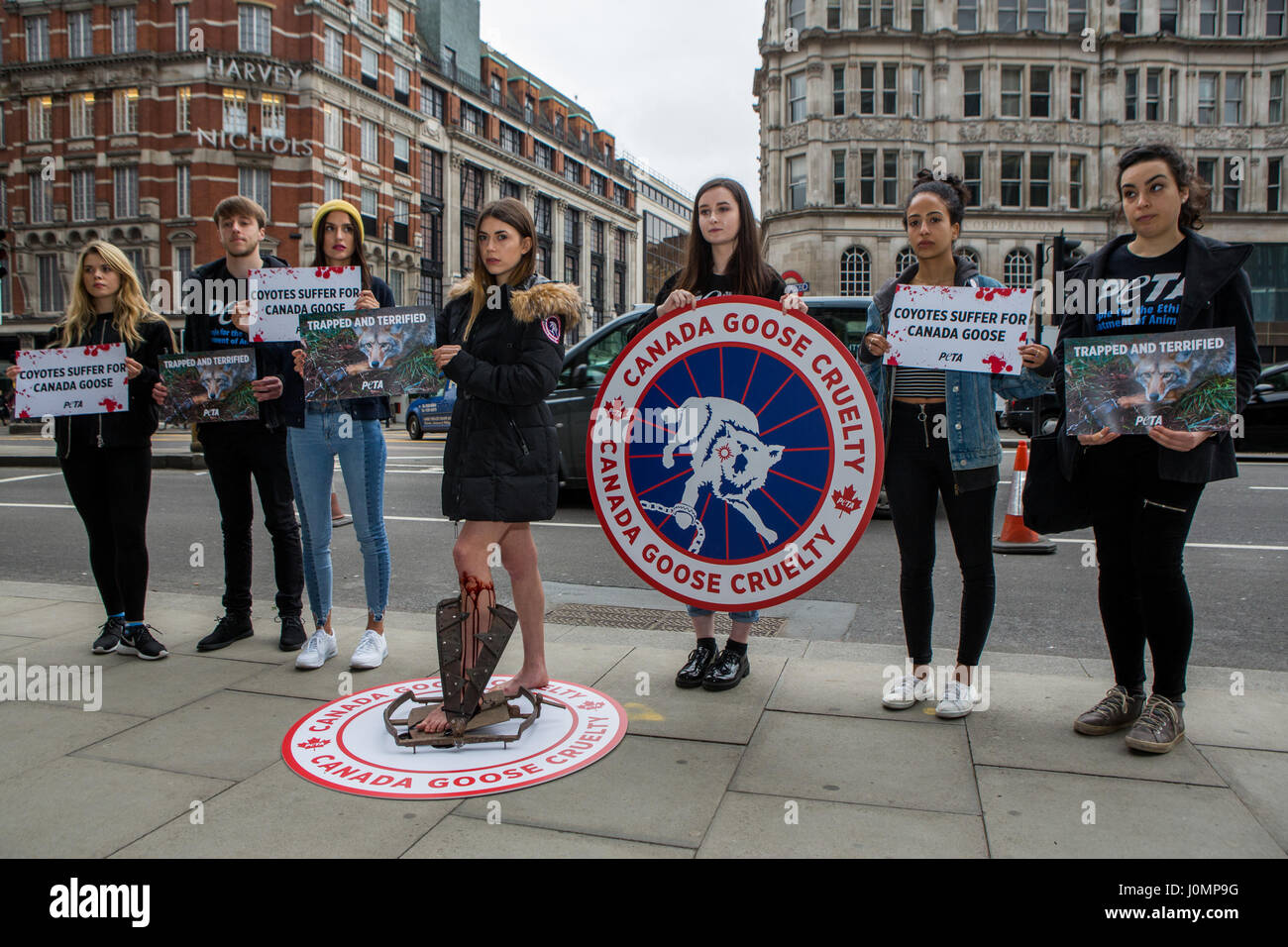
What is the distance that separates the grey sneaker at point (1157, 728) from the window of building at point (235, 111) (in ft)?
151

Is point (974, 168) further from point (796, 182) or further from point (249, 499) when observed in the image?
point (249, 499)

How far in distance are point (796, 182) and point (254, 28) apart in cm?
2516

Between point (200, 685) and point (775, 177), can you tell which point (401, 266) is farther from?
point (200, 685)

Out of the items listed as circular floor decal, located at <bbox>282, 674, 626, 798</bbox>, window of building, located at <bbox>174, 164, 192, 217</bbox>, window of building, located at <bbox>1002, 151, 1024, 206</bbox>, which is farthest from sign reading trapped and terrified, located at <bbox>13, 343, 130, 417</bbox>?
window of building, located at <bbox>1002, 151, 1024, 206</bbox>

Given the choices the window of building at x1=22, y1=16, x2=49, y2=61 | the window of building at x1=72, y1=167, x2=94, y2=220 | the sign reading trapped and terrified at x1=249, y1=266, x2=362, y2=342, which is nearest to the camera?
the sign reading trapped and terrified at x1=249, y1=266, x2=362, y2=342

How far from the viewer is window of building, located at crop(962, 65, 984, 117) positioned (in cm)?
4088

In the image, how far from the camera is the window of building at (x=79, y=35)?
42688 mm

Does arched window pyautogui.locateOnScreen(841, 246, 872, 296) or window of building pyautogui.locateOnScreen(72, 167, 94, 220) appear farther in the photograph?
window of building pyautogui.locateOnScreen(72, 167, 94, 220)

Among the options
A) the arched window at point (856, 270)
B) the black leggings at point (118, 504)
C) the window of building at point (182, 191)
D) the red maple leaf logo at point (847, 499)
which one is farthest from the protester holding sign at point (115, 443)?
the window of building at point (182, 191)

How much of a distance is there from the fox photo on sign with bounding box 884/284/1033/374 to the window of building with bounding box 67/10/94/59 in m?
50.8

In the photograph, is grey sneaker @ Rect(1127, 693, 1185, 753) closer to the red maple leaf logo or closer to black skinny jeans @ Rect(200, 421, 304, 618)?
the red maple leaf logo

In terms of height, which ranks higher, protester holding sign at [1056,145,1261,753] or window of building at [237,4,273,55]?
window of building at [237,4,273,55]

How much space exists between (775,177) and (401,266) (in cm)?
1963
